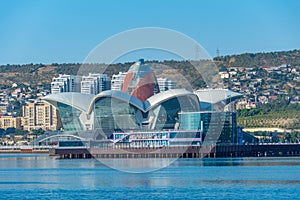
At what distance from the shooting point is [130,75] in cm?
14450

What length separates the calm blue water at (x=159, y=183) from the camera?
59.4 meters

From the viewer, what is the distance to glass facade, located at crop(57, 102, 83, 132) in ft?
452

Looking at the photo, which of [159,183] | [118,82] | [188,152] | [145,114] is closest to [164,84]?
[118,82]

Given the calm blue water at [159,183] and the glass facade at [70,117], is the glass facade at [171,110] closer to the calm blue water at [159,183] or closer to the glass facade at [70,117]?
the glass facade at [70,117]

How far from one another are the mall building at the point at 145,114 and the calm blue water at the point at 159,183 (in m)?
37.0

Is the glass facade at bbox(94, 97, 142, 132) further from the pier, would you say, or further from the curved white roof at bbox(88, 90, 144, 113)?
A: the pier

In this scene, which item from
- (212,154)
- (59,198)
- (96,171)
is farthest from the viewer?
(212,154)

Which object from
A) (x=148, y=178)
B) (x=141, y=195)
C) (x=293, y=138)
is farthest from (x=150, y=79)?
(x=141, y=195)

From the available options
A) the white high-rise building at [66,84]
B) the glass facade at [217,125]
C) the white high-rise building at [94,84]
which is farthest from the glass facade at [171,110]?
the white high-rise building at [66,84]

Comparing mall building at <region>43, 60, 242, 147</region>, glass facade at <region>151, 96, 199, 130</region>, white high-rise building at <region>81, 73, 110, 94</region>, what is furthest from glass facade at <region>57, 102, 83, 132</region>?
white high-rise building at <region>81, 73, 110, 94</region>

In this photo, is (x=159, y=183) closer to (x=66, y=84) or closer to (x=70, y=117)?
(x=70, y=117)

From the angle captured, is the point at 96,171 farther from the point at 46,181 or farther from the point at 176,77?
the point at 176,77

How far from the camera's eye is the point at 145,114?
136m

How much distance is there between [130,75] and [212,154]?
31607 millimetres
